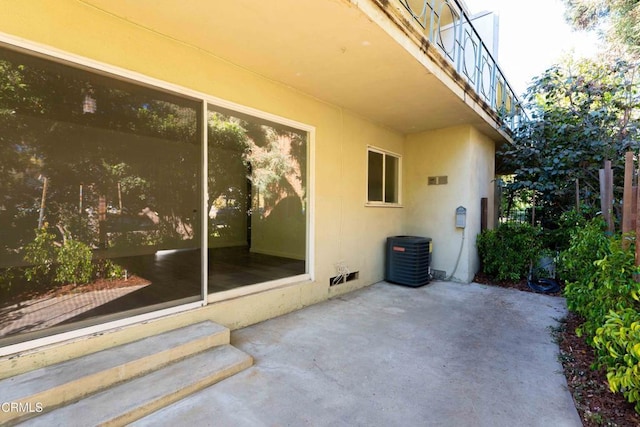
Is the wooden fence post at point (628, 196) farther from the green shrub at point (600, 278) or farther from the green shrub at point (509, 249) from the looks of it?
the green shrub at point (509, 249)

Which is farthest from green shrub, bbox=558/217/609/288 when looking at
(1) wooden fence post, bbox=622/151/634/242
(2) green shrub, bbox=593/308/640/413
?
(2) green shrub, bbox=593/308/640/413

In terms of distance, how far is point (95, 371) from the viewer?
2.11 metres

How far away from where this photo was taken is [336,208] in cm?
473

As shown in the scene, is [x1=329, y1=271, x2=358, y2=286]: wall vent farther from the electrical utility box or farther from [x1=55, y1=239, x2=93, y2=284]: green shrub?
[x1=55, y1=239, x2=93, y2=284]: green shrub

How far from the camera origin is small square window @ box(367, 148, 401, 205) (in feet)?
18.3

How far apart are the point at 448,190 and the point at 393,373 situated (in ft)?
13.7

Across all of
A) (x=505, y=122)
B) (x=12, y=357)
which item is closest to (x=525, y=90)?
(x=505, y=122)

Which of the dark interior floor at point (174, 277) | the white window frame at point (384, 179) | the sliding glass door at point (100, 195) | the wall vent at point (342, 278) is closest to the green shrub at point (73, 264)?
the sliding glass door at point (100, 195)

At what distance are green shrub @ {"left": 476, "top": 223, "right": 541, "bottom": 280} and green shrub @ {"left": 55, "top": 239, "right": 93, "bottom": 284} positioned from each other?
20.5ft

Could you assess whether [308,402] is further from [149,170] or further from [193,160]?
[149,170]

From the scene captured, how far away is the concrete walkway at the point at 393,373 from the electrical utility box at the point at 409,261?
1.10 metres

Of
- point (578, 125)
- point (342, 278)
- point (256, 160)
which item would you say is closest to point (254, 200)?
point (256, 160)

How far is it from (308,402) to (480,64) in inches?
243

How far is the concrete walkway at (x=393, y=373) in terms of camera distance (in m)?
2.01
